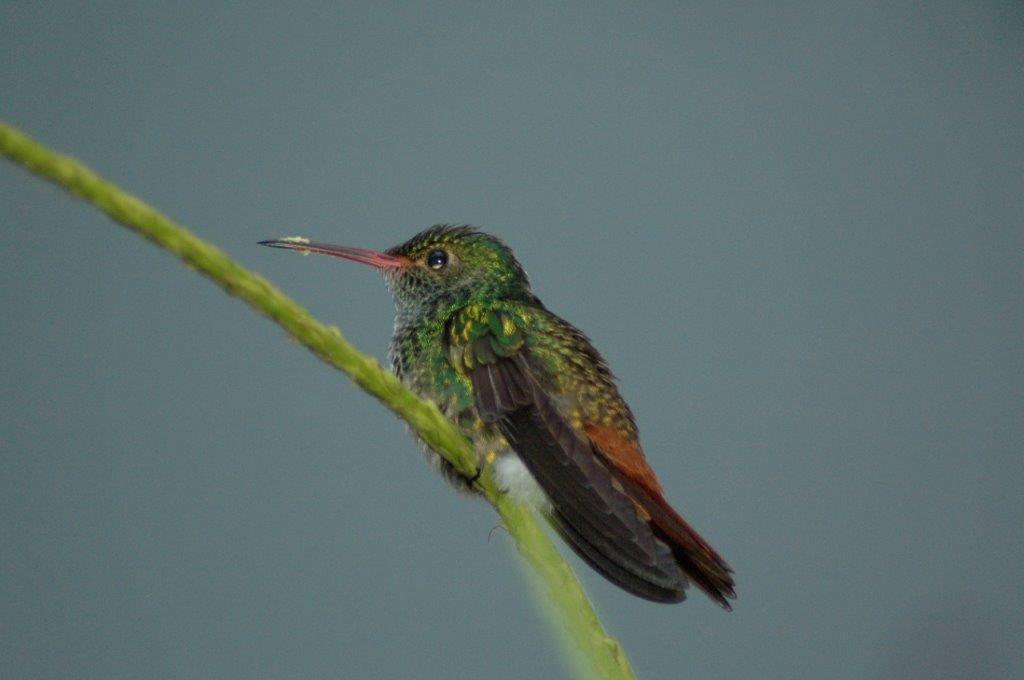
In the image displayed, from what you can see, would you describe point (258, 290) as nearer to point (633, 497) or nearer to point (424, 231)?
point (633, 497)

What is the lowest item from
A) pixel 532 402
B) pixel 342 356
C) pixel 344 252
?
pixel 342 356

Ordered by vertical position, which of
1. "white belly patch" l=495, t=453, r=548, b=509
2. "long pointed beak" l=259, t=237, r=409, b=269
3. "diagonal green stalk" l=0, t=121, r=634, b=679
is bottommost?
"diagonal green stalk" l=0, t=121, r=634, b=679

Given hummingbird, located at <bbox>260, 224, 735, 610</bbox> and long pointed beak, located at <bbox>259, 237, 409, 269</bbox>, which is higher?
long pointed beak, located at <bbox>259, 237, 409, 269</bbox>

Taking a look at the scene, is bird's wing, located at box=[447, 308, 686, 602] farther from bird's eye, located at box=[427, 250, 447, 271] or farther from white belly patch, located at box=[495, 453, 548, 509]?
bird's eye, located at box=[427, 250, 447, 271]

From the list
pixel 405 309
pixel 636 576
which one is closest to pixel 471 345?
pixel 405 309

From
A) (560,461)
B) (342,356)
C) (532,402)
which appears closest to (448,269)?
(532,402)

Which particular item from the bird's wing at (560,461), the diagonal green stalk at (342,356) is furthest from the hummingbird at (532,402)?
the diagonal green stalk at (342,356)

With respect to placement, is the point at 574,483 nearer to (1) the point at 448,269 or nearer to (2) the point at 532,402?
(2) the point at 532,402

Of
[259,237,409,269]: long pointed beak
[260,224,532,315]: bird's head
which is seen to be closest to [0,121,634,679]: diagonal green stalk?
[259,237,409,269]: long pointed beak
